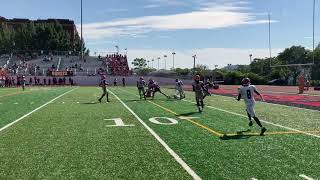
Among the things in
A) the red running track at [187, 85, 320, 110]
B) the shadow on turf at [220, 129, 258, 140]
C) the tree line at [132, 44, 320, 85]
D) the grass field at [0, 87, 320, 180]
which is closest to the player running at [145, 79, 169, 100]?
the red running track at [187, 85, 320, 110]

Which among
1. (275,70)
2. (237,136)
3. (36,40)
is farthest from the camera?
(36,40)

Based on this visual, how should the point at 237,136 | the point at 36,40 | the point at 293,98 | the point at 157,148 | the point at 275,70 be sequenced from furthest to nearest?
1. the point at 36,40
2. the point at 275,70
3. the point at 293,98
4. the point at 237,136
5. the point at 157,148

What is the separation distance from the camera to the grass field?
9.38 metres

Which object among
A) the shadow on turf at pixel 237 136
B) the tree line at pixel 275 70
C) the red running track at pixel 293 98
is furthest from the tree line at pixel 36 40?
the shadow on turf at pixel 237 136

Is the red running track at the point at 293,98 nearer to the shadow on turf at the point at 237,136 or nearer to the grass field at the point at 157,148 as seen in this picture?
the grass field at the point at 157,148

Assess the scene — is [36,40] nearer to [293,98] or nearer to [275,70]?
[275,70]

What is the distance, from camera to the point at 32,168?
386 inches

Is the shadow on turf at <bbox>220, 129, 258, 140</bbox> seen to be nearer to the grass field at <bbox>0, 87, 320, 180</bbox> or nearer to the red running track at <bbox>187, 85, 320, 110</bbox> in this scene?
the grass field at <bbox>0, 87, 320, 180</bbox>

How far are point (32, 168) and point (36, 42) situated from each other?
131063 mm

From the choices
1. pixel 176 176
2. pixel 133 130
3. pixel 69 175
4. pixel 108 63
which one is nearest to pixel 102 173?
pixel 69 175

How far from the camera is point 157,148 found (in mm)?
12078

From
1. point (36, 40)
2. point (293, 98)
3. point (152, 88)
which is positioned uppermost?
point (36, 40)

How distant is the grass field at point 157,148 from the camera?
9383 millimetres

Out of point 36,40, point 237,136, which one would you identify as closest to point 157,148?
point 237,136
